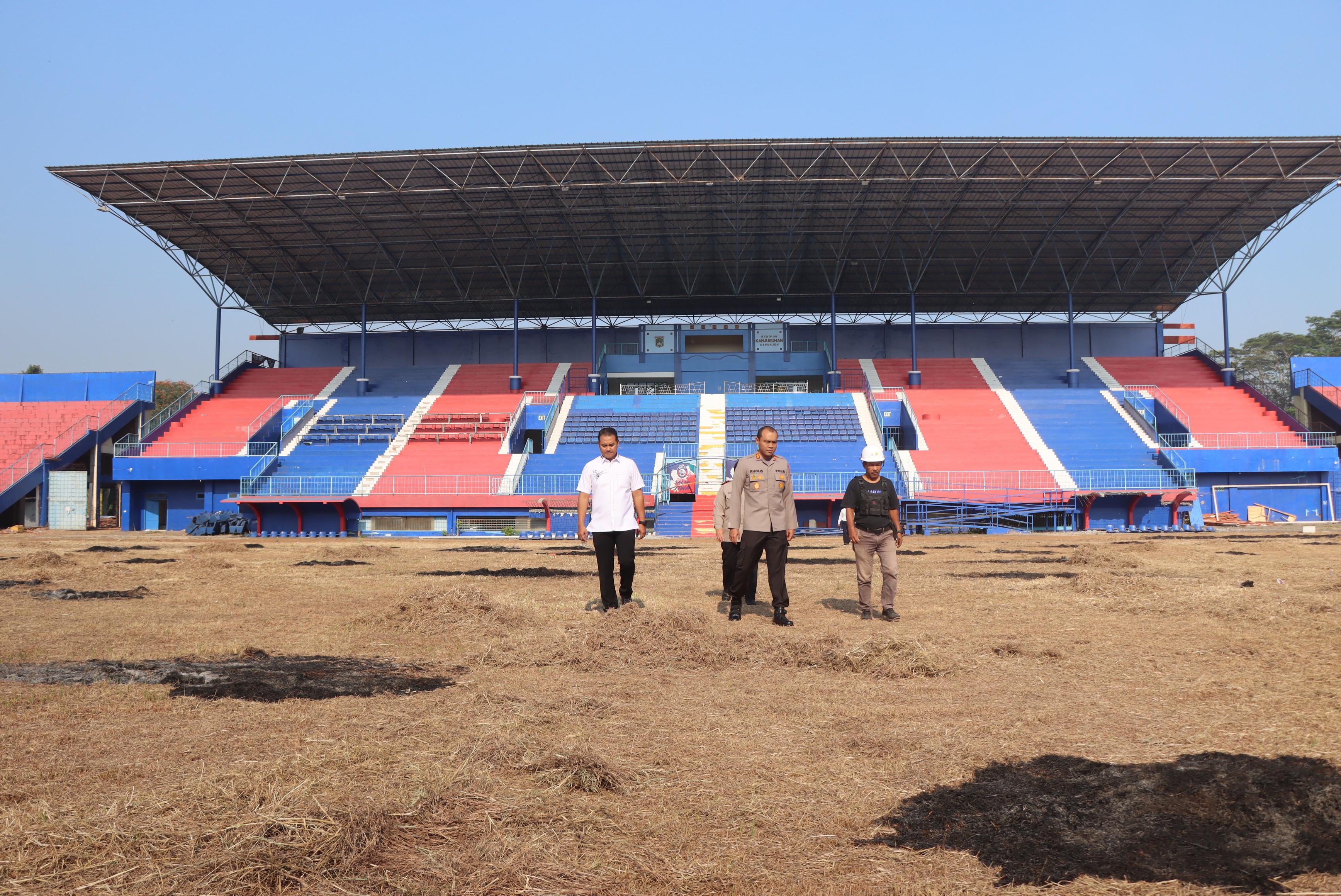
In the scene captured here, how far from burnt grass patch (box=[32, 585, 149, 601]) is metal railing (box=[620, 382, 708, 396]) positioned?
32.2 m

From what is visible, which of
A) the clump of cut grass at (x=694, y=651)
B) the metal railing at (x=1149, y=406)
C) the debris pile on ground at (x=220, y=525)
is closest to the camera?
the clump of cut grass at (x=694, y=651)

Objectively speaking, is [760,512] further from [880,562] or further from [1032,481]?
[1032,481]

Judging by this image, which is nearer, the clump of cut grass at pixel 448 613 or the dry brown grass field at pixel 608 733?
the dry brown grass field at pixel 608 733

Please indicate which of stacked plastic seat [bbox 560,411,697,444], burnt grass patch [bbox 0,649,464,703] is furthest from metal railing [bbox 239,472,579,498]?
burnt grass patch [bbox 0,649,464,703]

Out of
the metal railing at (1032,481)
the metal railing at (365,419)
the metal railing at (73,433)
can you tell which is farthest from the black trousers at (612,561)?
the metal railing at (73,433)

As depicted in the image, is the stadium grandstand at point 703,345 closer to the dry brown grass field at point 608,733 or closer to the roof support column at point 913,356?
the roof support column at point 913,356

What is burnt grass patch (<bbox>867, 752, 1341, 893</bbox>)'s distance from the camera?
8.98 ft

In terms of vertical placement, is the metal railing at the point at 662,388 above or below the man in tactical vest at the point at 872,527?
above

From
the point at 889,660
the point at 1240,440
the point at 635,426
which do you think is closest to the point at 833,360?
the point at 635,426

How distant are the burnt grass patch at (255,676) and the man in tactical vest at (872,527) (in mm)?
4319

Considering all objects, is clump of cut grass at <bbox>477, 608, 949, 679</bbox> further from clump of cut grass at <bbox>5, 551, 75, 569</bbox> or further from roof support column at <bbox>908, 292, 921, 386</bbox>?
roof support column at <bbox>908, 292, 921, 386</bbox>

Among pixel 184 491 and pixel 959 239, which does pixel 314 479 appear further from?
pixel 959 239

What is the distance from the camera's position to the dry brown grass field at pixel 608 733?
2.76 metres

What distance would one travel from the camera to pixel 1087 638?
281 inches
